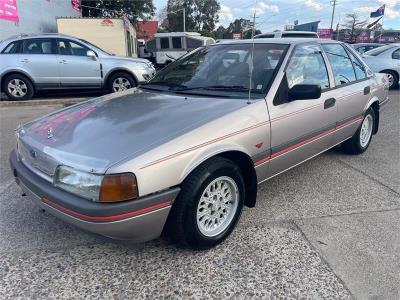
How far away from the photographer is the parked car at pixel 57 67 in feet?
27.9

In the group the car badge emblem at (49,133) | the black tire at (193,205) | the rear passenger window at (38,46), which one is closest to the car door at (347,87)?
the black tire at (193,205)

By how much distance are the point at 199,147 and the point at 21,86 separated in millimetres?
7850

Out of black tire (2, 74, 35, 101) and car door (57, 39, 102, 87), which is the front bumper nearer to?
car door (57, 39, 102, 87)

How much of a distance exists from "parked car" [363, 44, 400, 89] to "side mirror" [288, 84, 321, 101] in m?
9.53

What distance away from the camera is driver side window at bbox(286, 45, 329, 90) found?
3336 millimetres

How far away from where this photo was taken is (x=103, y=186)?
2.10m

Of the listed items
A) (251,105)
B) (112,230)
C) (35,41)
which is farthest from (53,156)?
(35,41)

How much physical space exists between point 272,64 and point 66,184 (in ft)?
6.91

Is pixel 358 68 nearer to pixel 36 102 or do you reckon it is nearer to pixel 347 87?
pixel 347 87

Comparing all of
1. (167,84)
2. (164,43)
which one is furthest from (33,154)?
(164,43)

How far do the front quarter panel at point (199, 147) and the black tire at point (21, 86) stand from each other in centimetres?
759

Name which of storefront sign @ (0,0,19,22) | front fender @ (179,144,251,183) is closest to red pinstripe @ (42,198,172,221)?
front fender @ (179,144,251,183)

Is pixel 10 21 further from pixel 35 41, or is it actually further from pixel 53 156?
pixel 53 156

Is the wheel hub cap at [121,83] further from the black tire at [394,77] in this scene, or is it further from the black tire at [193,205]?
the black tire at [394,77]
